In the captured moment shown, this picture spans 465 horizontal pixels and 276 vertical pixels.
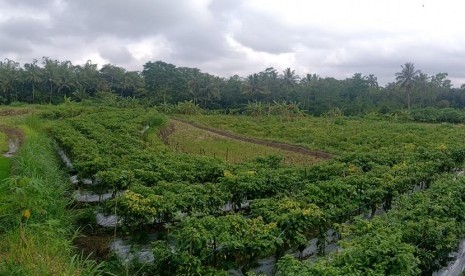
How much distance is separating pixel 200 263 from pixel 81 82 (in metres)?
64.6

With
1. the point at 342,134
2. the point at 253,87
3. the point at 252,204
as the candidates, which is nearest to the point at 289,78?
the point at 253,87

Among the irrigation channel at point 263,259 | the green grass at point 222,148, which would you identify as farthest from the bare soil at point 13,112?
the irrigation channel at point 263,259

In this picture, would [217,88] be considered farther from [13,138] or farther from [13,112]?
[13,138]

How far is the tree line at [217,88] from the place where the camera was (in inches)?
2517

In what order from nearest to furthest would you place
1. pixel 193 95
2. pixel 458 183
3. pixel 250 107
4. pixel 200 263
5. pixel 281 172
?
pixel 200 263 < pixel 458 183 < pixel 281 172 < pixel 250 107 < pixel 193 95

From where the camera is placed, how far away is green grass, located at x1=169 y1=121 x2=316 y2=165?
25.1m

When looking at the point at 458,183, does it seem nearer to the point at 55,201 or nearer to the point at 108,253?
the point at 108,253

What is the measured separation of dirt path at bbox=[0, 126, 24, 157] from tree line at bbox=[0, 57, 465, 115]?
34.9 meters

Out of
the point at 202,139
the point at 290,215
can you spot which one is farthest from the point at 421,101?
the point at 290,215

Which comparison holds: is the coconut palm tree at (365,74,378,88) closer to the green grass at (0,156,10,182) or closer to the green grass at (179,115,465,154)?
the green grass at (179,115,465,154)

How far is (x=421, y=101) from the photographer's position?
7181 cm

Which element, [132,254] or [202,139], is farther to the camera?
[202,139]

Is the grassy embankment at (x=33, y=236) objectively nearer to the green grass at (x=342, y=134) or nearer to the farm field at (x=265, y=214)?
the farm field at (x=265, y=214)

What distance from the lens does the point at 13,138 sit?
2280 centimetres
